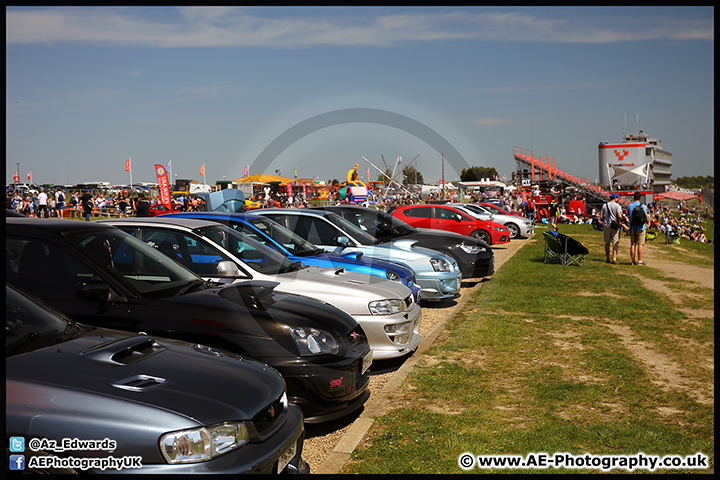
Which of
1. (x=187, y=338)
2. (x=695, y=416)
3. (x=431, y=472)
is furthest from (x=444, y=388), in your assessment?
(x=187, y=338)

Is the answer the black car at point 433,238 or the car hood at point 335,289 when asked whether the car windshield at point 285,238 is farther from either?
the black car at point 433,238

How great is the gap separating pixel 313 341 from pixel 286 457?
1.38 metres

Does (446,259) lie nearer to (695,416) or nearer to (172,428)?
(695,416)

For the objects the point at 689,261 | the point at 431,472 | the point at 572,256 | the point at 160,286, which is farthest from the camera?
the point at 689,261

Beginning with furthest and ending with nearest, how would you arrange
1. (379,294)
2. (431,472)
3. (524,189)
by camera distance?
(524,189), (379,294), (431,472)

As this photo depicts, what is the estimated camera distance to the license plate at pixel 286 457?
2977 mm

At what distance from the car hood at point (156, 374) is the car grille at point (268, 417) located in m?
0.04

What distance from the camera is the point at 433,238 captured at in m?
11.7

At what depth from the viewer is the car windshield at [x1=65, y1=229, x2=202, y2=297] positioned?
4.39 m

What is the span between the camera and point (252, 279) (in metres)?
5.73

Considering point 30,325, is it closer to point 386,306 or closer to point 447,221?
point 386,306

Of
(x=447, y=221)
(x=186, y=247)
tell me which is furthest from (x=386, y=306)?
(x=447, y=221)

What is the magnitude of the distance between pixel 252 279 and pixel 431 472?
2806mm

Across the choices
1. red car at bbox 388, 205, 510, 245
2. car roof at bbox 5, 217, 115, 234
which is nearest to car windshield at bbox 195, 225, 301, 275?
car roof at bbox 5, 217, 115, 234
